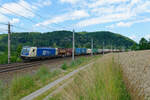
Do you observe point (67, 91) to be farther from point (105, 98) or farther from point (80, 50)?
point (80, 50)

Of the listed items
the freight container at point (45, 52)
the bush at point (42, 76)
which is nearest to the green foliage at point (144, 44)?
the freight container at point (45, 52)

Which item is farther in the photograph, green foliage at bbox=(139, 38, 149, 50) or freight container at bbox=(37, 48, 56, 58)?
green foliage at bbox=(139, 38, 149, 50)

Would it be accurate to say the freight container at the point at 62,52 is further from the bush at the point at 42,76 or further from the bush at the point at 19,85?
the bush at the point at 19,85

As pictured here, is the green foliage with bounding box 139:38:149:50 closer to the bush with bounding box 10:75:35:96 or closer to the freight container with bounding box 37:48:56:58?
the freight container with bounding box 37:48:56:58

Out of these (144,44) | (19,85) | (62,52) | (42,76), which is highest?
(144,44)

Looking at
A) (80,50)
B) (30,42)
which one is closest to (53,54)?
(80,50)

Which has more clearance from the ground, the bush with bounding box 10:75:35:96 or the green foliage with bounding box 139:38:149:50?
the green foliage with bounding box 139:38:149:50

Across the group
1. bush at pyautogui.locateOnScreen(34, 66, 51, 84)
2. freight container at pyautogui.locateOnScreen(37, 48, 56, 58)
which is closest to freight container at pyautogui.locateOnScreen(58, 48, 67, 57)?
freight container at pyautogui.locateOnScreen(37, 48, 56, 58)

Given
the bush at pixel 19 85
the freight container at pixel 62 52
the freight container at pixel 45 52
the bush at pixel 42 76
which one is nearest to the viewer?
the bush at pixel 19 85

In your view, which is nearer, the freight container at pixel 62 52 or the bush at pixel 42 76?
the bush at pixel 42 76

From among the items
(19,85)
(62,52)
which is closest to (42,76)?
(19,85)

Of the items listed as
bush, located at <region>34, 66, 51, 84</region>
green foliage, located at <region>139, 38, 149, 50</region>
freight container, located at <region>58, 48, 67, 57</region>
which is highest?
green foliage, located at <region>139, 38, 149, 50</region>

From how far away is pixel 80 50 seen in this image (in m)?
47.4

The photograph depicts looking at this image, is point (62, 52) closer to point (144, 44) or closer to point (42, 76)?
point (42, 76)
